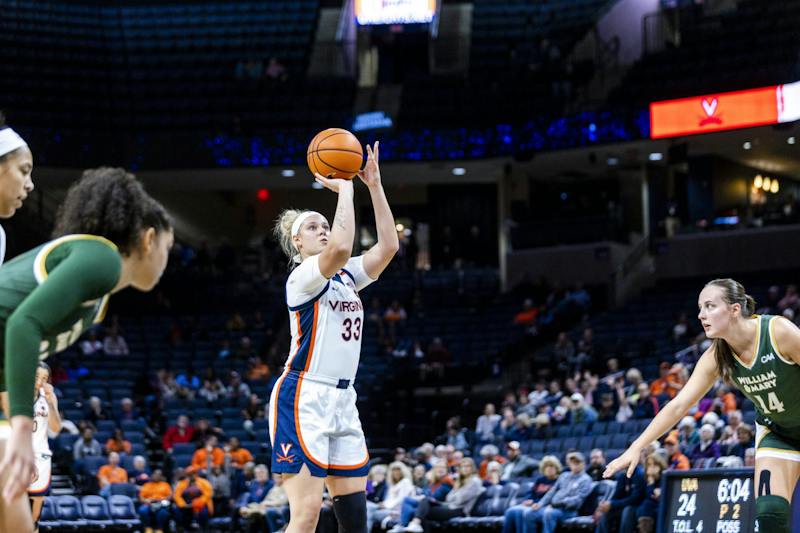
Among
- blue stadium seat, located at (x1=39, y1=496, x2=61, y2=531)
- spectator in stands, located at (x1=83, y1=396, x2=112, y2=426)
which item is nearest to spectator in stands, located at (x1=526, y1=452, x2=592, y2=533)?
blue stadium seat, located at (x1=39, y1=496, x2=61, y2=531)

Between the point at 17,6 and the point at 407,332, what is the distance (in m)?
12.5

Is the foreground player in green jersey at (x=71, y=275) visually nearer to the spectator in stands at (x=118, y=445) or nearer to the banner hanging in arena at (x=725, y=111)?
the spectator in stands at (x=118, y=445)

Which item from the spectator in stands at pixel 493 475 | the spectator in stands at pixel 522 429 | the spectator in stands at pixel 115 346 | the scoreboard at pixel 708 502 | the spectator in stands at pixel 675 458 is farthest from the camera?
the spectator in stands at pixel 115 346

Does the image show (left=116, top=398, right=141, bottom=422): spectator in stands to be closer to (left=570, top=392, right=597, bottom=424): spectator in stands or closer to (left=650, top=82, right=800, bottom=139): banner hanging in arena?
(left=570, top=392, right=597, bottom=424): spectator in stands

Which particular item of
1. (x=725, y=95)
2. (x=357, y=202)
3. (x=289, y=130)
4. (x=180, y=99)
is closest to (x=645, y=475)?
(x=725, y=95)

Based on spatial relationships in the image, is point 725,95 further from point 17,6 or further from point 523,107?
point 17,6

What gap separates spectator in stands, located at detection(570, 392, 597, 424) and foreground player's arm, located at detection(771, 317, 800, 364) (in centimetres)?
1077

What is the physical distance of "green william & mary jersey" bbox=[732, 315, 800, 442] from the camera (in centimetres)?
614

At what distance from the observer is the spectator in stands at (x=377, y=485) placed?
15758 mm

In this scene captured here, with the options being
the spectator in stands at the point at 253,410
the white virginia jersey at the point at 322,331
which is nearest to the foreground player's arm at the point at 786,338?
the white virginia jersey at the point at 322,331

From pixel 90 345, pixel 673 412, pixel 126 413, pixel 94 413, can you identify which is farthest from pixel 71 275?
pixel 90 345

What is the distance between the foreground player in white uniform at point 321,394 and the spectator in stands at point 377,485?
31.7 ft

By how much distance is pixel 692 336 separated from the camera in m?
20.6

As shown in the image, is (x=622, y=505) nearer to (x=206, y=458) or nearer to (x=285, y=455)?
(x=285, y=455)
